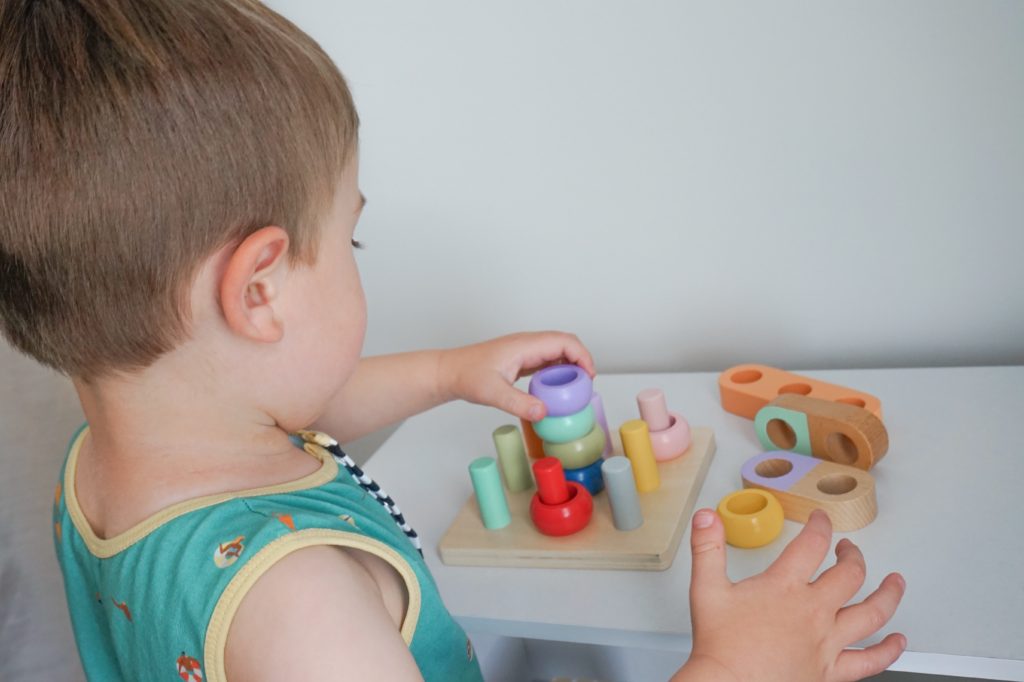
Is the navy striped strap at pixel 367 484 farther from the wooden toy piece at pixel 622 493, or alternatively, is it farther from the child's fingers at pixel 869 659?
the child's fingers at pixel 869 659

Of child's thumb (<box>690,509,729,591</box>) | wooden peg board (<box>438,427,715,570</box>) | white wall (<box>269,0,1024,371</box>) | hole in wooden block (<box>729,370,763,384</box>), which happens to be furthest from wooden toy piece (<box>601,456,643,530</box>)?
white wall (<box>269,0,1024,371</box>)

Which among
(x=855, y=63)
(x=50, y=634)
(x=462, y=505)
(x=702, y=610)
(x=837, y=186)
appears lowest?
(x=50, y=634)

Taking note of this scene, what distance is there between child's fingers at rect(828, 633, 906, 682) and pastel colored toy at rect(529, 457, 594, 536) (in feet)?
0.73

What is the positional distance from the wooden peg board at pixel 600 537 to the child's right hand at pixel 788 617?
10 cm

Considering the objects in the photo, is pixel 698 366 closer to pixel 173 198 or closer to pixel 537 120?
pixel 537 120

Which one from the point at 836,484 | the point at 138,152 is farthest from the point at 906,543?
the point at 138,152

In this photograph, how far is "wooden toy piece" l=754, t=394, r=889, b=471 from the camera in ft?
2.36

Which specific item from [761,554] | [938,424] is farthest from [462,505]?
[938,424]

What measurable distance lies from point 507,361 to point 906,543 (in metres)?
0.35

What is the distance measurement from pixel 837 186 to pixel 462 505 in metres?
0.44

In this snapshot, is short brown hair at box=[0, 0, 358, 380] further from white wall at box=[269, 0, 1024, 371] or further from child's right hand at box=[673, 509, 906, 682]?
white wall at box=[269, 0, 1024, 371]

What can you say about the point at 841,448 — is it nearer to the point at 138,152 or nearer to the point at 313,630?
the point at 313,630

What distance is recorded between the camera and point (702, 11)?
0.86 m

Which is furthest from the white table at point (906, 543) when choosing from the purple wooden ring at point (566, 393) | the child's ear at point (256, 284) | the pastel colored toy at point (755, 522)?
the child's ear at point (256, 284)
